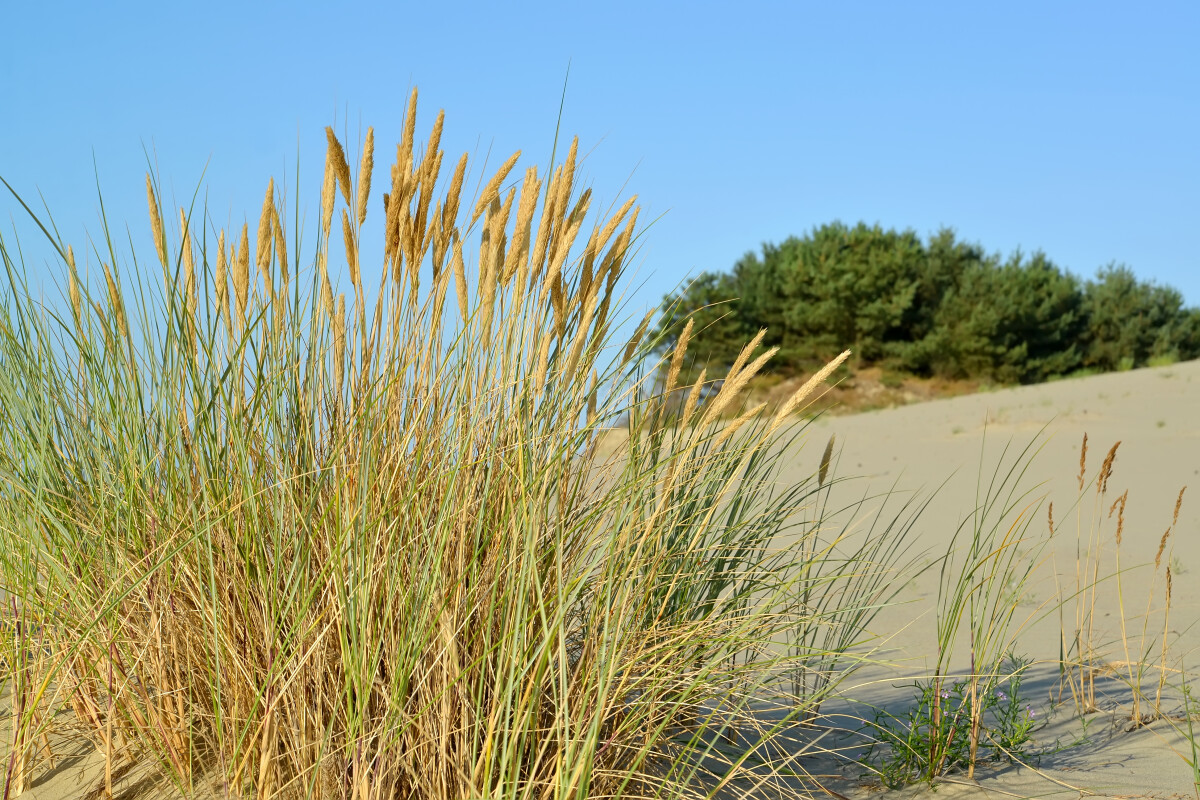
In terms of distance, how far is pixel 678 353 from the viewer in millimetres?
1888

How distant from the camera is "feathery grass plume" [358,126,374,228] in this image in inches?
74.4

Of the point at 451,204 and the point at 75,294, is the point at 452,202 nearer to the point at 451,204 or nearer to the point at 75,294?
the point at 451,204

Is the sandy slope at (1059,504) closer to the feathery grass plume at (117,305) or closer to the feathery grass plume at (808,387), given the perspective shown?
the feathery grass plume at (808,387)

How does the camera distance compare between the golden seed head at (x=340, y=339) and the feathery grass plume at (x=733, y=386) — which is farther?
the golden seed head at (x=340, y=339)

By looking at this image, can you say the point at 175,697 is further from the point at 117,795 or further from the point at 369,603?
the point at 369,603

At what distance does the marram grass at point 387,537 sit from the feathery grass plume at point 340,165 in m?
0.01

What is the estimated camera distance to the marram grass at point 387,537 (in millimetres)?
1668

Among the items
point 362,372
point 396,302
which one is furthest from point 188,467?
point 396,302

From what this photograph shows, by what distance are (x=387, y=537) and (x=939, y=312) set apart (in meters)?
25.7

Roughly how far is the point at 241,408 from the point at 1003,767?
2171mm

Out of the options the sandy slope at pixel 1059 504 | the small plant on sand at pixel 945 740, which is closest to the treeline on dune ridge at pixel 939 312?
the sandy slope at pixel 1059 504

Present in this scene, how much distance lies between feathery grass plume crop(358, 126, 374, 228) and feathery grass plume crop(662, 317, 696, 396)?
71 centimetres

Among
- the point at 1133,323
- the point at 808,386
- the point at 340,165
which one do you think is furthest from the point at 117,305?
the point at 1133,323

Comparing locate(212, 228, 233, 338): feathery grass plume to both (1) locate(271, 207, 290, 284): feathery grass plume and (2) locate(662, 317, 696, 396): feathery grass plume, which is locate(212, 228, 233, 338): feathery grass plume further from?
(2) locate(662, 317, 696, 396): feathery grass plume
